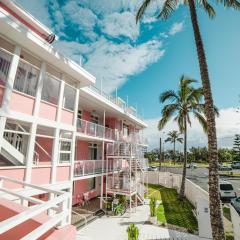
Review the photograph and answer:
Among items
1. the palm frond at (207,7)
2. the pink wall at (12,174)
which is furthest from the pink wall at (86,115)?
the palm frond at (207,7)

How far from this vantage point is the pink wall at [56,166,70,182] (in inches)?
423

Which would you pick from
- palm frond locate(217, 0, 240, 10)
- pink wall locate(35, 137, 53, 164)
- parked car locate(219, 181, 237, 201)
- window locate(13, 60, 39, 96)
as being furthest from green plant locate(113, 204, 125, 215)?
palm frond locate(217, 0, 240, 10)

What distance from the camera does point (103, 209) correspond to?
16.1 metres

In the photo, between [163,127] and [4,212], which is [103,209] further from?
[4,212]

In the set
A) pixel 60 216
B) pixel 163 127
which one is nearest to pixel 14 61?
pixel 60 216

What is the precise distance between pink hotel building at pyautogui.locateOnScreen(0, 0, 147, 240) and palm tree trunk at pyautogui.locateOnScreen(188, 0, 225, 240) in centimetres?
519

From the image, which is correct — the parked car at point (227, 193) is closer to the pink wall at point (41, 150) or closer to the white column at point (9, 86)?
the pink wall at point (41, 150)

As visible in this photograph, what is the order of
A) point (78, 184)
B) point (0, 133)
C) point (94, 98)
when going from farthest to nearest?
1. point (78, 184)
2. point (94, 98)
3. point (0, 133)

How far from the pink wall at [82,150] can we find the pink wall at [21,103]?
874 centimetres

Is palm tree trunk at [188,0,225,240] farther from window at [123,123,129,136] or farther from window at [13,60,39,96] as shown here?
window at [123,123,129,136]

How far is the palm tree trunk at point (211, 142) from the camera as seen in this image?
6968mm

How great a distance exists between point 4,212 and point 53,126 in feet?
20.8

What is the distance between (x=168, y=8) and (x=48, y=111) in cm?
879

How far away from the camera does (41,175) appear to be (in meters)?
9.57
